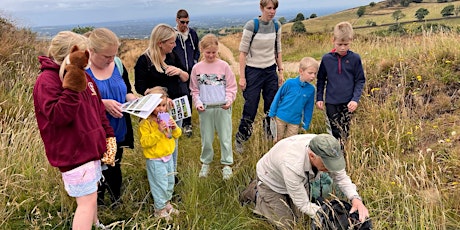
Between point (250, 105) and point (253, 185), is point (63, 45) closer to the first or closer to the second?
point (253, 185)

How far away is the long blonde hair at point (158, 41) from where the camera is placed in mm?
3354

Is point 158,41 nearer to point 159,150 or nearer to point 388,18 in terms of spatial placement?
point 159,150

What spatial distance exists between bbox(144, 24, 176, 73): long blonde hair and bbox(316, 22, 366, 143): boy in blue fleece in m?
1.81

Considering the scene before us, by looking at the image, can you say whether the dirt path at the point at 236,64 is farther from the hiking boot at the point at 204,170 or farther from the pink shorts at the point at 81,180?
the pink shorts at the point at 81,180

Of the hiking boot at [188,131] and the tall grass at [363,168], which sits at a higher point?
the tall grass at [363,168]

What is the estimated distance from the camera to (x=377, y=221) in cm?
268

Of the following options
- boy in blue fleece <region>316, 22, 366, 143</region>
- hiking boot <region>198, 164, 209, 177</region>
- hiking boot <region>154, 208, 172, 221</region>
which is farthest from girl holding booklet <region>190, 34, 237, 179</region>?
boy in blue fleece <region>316, 22, 366, 143</region>

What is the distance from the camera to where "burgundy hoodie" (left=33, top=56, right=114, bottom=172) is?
2125mm

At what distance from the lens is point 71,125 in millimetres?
2297

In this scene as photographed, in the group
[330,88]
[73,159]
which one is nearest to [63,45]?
[73,159]

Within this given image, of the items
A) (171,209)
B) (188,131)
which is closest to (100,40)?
(171,209)

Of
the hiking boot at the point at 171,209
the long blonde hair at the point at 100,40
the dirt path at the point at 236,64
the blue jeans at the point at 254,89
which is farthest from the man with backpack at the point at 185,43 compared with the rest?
the dirt path at the point at 236,64

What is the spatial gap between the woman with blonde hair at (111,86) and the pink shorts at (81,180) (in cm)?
27

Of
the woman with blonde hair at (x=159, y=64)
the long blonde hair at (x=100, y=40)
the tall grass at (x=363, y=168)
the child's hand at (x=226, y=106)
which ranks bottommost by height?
the tall grass at (x=363, y=168)
